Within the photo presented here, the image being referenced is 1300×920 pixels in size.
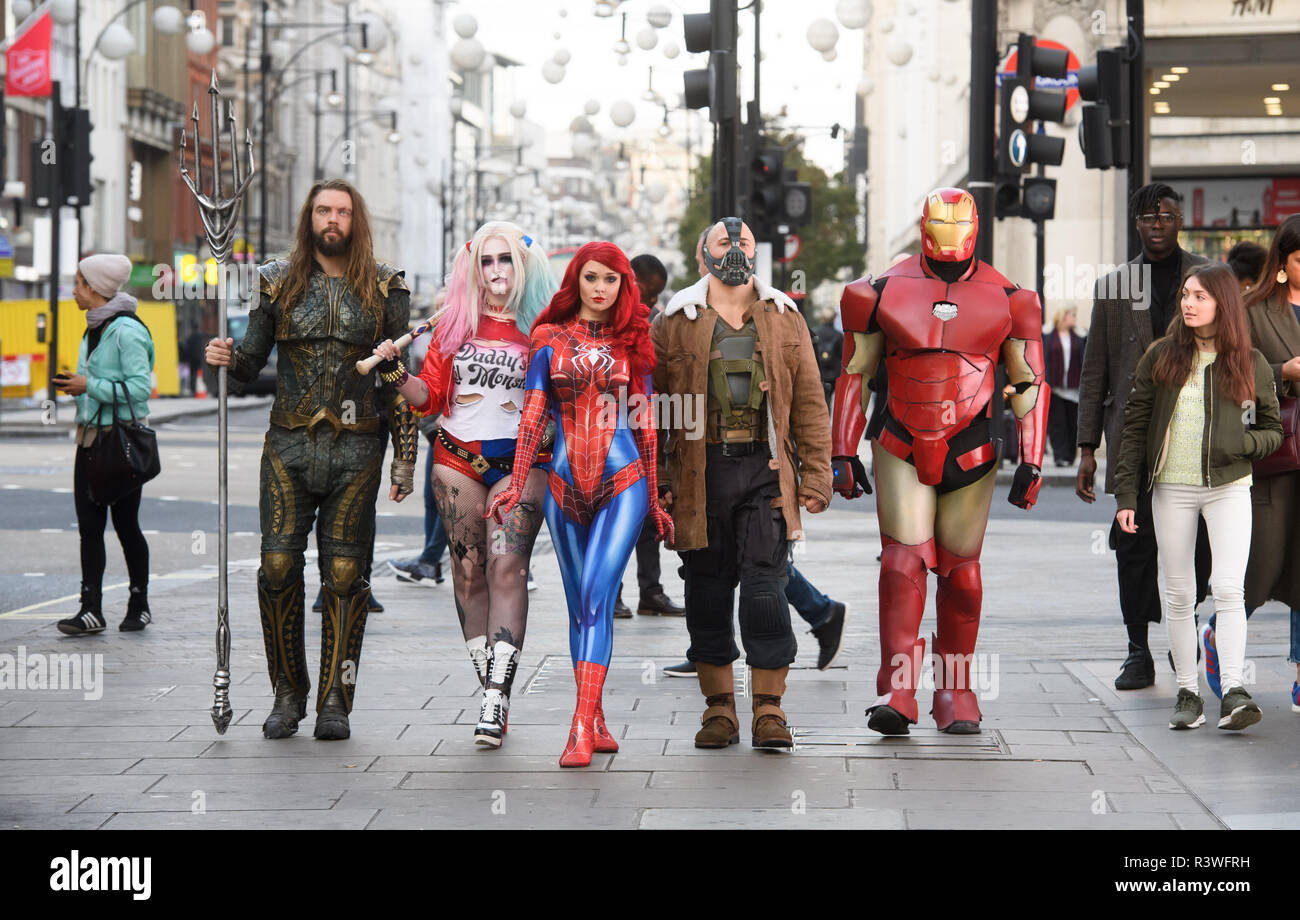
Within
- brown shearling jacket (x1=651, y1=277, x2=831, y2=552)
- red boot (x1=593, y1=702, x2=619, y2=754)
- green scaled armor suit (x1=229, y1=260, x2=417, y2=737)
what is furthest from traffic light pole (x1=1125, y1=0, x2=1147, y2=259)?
red boot (x1=593, y1=702, x2=619, y2=754)

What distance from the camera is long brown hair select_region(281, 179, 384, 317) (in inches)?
296

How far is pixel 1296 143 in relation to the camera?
39344 millimetres

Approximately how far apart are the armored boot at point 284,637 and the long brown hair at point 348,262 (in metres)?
0.92

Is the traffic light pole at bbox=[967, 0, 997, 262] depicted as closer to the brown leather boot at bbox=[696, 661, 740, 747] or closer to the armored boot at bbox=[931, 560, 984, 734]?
the armored boot at bbox=[931, 560, 984, 734]

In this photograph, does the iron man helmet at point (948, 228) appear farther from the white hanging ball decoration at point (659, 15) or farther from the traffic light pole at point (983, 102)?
the white hanging ball decoration at point (659, 15)

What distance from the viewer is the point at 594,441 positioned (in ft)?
23.6

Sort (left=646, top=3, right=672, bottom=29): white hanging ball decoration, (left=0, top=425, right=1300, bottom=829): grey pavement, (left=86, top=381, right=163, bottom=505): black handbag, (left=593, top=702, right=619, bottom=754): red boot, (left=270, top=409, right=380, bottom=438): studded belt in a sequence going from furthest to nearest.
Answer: (left=646, top=3, right=672, bottom=29): white hanging ball decoration, (left=86, top=381, right=163, bottom=505): black handbag, (left=270, top=409, right=380, bottom=438): studded belt, (left=593, top=702, right=619, bottom=754): red boot, (left=0, top=425, right=1300, bottom=829): grey pavement

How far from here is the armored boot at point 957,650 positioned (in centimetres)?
761

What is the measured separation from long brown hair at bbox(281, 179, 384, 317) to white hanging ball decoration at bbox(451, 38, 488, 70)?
20.1 metres

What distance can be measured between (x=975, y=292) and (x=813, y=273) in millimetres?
53746

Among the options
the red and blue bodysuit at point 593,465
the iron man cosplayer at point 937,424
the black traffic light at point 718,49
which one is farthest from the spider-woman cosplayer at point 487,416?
the black traffic light at point 718,49

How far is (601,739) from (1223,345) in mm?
2642

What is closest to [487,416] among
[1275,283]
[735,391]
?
[735,391]

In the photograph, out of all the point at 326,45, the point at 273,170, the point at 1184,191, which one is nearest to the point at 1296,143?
the point at 1184,191
